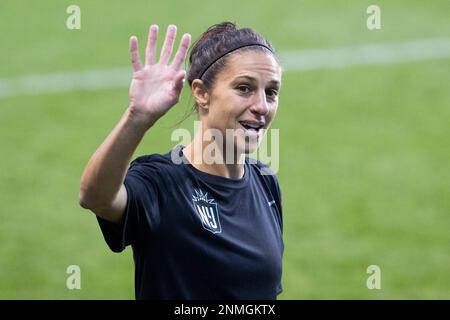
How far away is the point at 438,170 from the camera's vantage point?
36.9 feet

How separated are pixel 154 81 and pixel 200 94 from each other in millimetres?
667

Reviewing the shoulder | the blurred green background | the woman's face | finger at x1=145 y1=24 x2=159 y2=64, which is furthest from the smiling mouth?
the blurred green background

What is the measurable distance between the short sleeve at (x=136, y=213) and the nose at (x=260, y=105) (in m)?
0.57

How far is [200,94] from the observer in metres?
4.88

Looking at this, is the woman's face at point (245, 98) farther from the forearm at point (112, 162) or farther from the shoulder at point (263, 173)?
the forearm at point (112, 162)

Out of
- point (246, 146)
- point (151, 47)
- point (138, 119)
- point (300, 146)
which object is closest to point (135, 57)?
point (151, 47)

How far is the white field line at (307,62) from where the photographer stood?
1320 centimetres

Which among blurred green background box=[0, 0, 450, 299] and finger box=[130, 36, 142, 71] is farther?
blurred green background box=[0, 0, 450, 299]

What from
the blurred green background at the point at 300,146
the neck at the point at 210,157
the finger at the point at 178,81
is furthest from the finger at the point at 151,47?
the blurred green background at the point at 300,146

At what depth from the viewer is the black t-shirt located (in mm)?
4391

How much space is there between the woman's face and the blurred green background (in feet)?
15.1

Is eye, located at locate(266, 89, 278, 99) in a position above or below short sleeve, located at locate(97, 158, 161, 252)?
above

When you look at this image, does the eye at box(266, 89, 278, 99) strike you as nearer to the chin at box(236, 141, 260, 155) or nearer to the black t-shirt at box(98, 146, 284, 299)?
the chin at box(236, 141, 260, 155)
